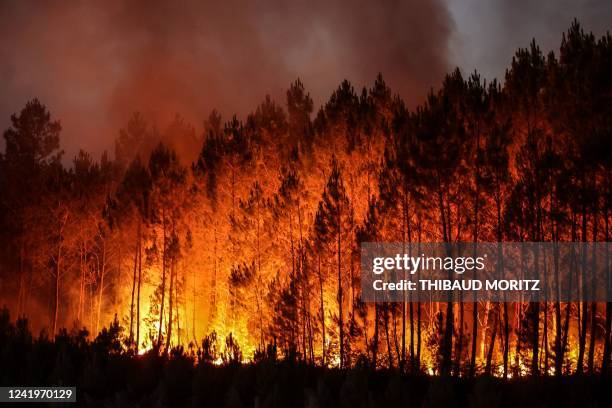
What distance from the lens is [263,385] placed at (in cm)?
866

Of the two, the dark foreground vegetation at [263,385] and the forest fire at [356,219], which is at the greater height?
the forest fire at [356,219]

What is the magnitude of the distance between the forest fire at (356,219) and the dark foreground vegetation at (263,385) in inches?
28.8

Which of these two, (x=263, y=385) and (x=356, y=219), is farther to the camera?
(x=356, y=219)

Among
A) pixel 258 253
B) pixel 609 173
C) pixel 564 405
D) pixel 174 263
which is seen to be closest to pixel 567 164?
pixel 609 173

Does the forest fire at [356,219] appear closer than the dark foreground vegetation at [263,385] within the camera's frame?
No

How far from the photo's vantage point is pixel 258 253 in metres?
22.8

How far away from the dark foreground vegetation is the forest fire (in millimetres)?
732

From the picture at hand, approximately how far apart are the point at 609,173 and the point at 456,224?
16.9 feet

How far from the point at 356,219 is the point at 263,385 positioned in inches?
509

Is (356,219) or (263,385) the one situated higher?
(356,219)

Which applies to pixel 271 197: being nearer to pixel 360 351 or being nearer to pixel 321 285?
pixel 321 285

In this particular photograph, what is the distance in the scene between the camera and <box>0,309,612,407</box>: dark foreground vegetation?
25.7 feet

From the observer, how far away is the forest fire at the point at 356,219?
53.7ft

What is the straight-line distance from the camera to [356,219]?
21.1 m
